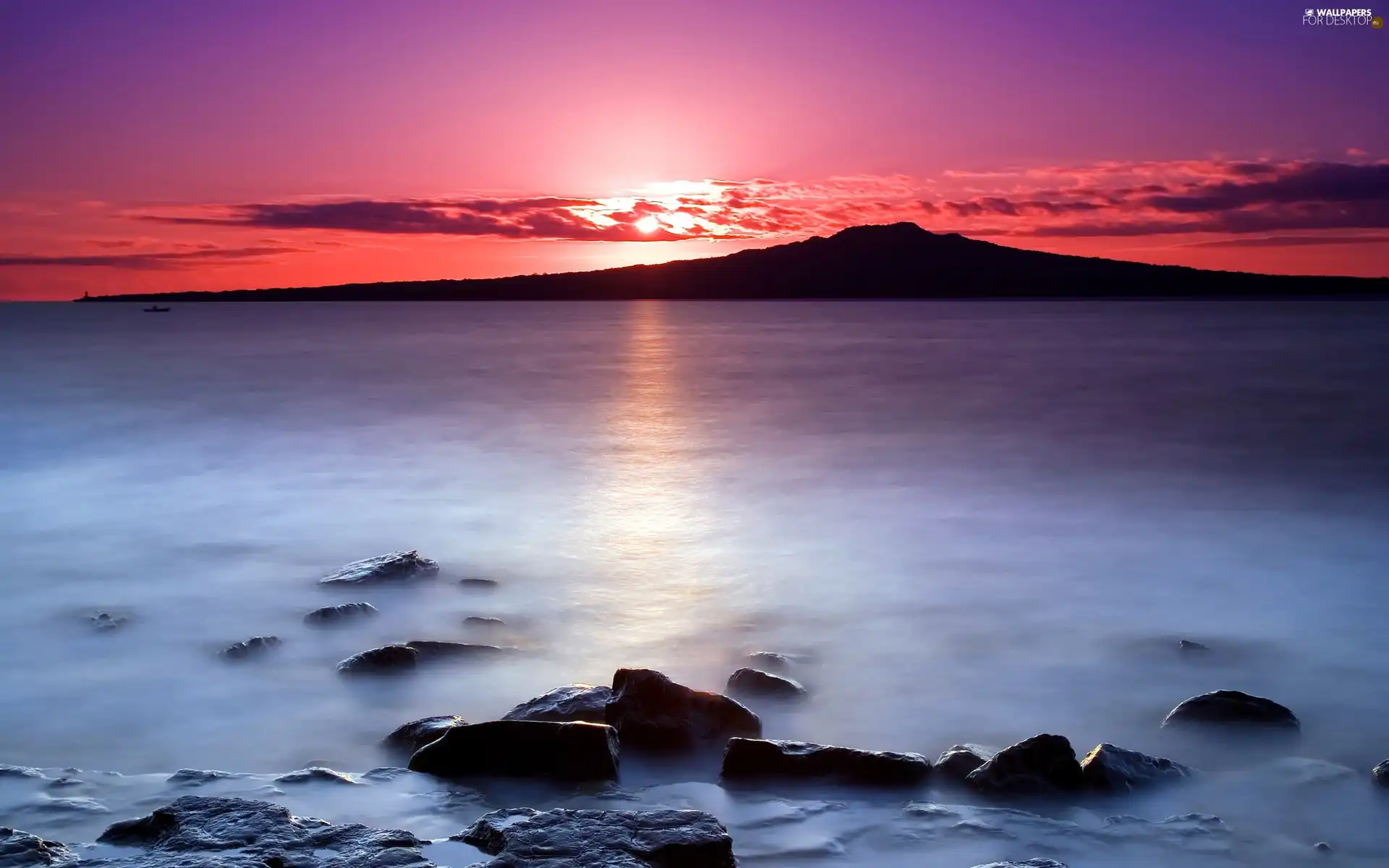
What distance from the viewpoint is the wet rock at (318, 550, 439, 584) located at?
10.5 metres

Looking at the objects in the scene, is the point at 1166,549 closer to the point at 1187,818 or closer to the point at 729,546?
the point at 729,546

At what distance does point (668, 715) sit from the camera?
6234 mm

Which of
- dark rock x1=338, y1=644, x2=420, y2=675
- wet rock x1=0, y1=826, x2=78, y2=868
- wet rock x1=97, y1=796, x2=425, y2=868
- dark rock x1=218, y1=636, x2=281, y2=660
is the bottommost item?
dark rock x1=218, y1=636, x2=281, y2=660

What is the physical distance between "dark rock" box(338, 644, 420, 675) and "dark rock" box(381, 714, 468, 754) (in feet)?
4.04

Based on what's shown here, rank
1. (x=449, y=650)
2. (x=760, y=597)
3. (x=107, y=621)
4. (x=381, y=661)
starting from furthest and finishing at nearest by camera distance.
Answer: (x=760, y=597) < (x=107, y=621) < (x=449, y=650) < (x=381, y=661)

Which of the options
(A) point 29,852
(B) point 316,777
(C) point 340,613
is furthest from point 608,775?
(C) point 340,613

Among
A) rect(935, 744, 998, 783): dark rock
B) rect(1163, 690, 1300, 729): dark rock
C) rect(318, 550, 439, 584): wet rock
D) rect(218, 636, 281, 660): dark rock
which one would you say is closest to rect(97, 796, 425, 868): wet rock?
rect(935, 744, 998, 783): dark rock

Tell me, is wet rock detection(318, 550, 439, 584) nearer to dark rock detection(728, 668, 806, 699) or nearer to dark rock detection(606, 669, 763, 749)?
dark rock detection(728, 668, 806, 699)

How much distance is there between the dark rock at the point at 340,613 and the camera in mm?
9086

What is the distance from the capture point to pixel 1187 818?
215 inches

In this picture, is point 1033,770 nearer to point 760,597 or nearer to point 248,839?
point 248,839

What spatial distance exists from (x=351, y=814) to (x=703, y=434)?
20621 millimetres

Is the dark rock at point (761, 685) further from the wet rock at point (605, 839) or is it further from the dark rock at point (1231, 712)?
the wet rock at point (605, 839)

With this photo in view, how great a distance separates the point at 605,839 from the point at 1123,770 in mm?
2816
